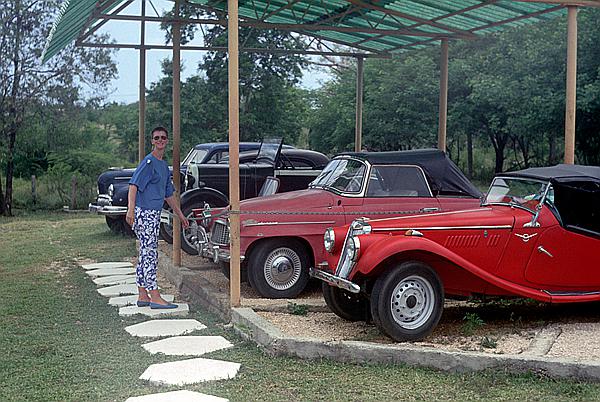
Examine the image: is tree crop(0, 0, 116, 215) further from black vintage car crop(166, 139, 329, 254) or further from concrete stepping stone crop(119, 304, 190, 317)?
concrete stepping stone crop(119, 304, 190, 317)

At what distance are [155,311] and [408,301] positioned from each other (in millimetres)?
3350

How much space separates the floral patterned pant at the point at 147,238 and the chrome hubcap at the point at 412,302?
327cm

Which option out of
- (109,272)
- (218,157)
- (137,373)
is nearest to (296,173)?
(218,157)

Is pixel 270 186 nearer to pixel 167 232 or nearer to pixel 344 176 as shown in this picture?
pixel 344 176

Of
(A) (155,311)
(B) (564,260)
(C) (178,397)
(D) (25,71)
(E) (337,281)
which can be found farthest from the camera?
A: (D) (25,71)

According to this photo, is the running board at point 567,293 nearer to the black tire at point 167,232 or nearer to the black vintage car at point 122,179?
A: the black tire at point 167,232

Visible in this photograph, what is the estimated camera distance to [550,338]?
23.9 ft

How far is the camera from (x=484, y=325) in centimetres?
791

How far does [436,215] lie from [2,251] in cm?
1019

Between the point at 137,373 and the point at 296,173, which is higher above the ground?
the point at 296,173

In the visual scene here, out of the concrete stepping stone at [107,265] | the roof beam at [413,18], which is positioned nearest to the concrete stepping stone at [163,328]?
the concrete stepping stone at [107,265]

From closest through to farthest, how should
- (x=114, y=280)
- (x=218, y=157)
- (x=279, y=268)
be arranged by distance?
(x=279, y=268) → (x=114, y=280) → (x=218, y=157)

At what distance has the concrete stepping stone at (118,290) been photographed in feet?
34.9

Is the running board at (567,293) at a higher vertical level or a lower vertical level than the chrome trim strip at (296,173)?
lower
